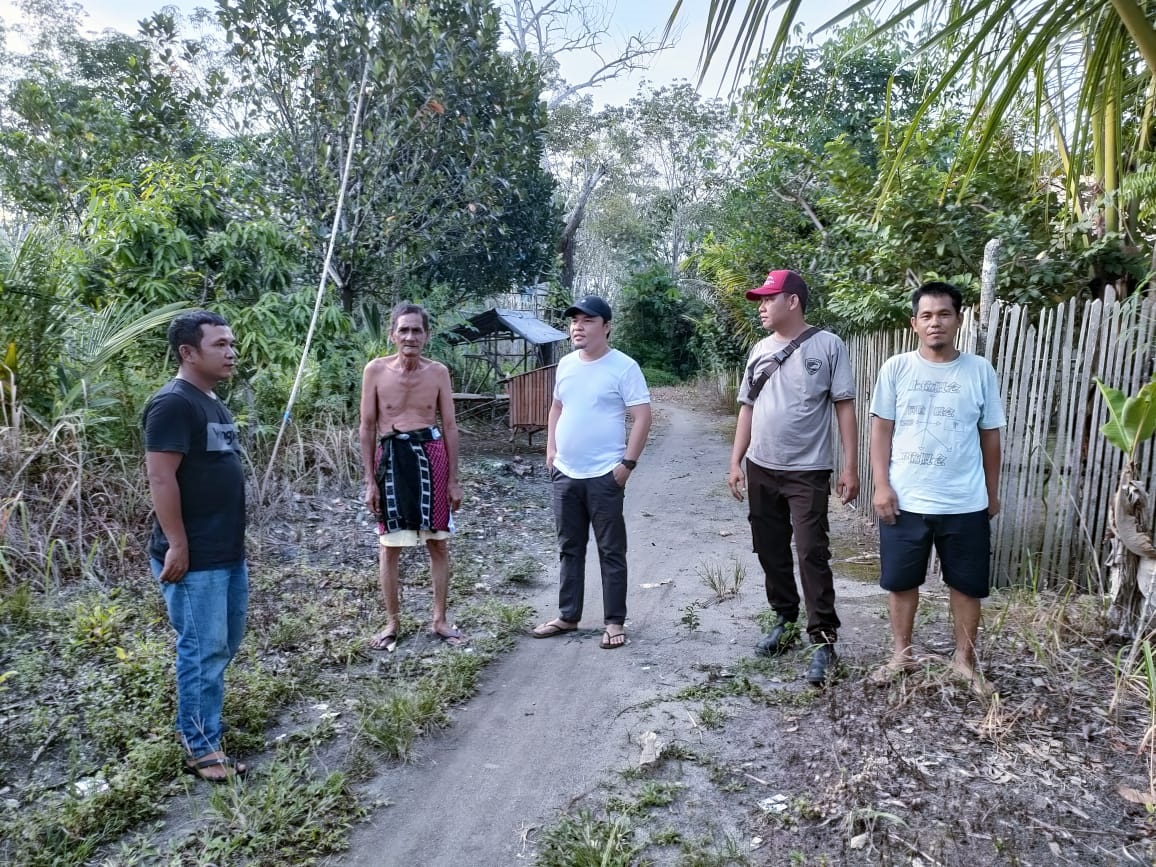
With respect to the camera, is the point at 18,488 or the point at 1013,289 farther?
the point at 1013,289

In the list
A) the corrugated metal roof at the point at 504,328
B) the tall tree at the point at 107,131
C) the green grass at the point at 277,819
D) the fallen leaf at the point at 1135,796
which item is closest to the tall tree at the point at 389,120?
the tall tree at the point at 107,131

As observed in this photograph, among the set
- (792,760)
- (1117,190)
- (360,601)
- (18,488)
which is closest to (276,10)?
(18,488)

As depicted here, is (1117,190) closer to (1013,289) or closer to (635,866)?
(1013,289)

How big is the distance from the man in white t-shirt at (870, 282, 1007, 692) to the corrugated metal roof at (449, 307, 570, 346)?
1041 centimetres

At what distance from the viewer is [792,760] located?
3.06 meters

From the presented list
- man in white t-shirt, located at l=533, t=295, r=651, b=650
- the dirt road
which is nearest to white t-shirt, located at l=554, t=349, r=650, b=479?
man in white t-shirt, located at l=533, t=295, r=651, b=650

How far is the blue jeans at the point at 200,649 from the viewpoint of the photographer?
119 inches

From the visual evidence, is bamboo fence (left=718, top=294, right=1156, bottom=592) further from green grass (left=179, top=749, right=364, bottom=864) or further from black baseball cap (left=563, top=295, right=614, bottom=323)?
green grass (left=179, top=749, right=364, bottom=864)

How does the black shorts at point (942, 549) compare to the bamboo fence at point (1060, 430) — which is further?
the bamboo fence at point (1060, 430)

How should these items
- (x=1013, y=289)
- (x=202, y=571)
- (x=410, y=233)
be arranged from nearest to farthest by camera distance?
(x=202, y=571), (x=1013, y=289), (x=410, y=233)

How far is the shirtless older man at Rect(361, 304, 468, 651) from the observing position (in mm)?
4312

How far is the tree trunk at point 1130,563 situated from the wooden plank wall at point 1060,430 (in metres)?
0.43

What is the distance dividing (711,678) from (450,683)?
1.29 metres

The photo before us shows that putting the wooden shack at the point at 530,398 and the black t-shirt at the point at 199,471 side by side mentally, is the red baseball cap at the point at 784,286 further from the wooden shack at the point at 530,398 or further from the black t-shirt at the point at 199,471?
the wooden shack at the point at 530,398
